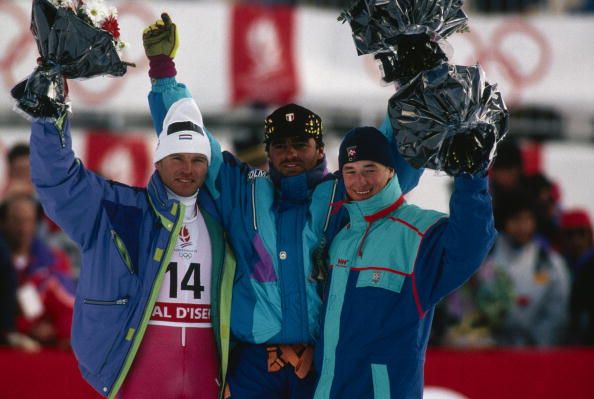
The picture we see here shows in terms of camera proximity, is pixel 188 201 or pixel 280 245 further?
pixel 188 201

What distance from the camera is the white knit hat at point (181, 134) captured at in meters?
5.36

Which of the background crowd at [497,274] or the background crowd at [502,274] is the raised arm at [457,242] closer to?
the background crowd at [497,274]

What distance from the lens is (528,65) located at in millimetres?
10406

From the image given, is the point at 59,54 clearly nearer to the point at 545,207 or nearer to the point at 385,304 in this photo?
the point at 385,304

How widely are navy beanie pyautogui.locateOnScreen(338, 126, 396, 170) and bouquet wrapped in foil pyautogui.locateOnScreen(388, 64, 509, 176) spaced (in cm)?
28

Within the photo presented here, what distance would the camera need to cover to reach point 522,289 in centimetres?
828

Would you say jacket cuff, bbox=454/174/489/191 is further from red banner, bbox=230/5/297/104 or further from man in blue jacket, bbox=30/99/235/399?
red banner, bbox=230/5/297/104

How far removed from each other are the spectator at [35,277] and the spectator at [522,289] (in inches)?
112

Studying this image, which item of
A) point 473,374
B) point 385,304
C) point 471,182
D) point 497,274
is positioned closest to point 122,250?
point 385,304

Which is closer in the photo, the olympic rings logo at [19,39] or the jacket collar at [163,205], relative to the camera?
the jacket collar at [163,205]

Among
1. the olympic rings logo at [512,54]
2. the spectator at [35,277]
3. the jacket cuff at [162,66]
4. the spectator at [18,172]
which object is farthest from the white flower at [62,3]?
the olympic rings logo at [512,54]

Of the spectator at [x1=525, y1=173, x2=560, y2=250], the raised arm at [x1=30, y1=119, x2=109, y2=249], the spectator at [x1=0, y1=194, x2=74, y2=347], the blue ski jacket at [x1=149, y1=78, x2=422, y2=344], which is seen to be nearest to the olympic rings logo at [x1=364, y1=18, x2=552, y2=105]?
the spectator at [x1=525, y1=173, x2=560, y2=250]

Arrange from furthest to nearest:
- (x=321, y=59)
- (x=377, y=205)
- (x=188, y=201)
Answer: (x=321, y=59) → (x=188, y=201) → (x=377, y=205)

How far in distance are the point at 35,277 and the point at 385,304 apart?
347cm
